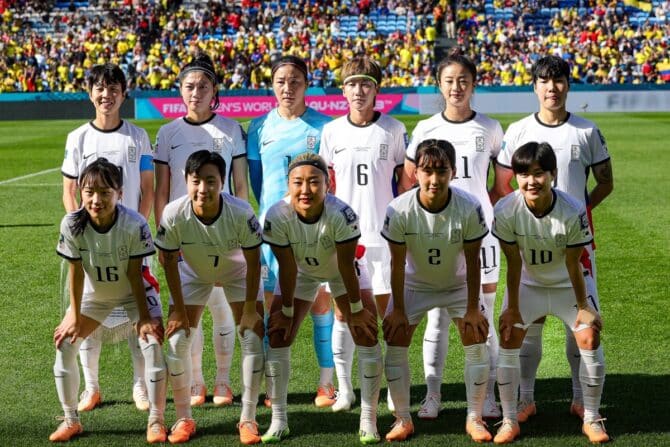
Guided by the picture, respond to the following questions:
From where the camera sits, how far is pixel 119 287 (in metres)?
5.56

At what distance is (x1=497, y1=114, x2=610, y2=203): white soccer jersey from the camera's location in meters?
5.80

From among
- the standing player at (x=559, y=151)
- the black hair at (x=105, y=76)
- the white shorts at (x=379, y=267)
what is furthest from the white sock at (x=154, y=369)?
the standing player at (x=559, y=151)

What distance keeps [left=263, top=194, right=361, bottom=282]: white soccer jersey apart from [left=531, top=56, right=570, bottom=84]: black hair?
1.54 m

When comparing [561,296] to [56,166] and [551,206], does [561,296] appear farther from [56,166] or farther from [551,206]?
[56,166]

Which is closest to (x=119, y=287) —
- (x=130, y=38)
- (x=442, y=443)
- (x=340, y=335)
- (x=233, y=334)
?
(x=233, y=334)

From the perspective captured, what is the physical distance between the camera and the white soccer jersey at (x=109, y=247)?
17.9 feet

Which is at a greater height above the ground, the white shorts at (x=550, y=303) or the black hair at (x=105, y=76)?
the black hair at (x=105, y=76)

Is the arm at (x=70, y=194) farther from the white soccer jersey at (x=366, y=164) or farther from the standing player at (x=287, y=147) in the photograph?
the white soccer jersey at (x=366, y=164)

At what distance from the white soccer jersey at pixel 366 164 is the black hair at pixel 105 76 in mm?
1446

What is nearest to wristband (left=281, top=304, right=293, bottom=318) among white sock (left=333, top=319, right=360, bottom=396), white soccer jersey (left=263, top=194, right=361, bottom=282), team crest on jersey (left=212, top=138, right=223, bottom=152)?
white soccer jersey (left=263, top=194, right=361, bottom=282)

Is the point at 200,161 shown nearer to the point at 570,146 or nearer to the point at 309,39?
the point at 570,146

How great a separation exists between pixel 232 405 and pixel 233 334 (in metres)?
0.49

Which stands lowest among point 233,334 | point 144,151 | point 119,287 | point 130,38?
point 233,334

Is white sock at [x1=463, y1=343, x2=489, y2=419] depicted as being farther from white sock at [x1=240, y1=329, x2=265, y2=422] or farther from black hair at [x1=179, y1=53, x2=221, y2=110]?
black hair at [x1=179, y1=53, x2=221, y2=110]
